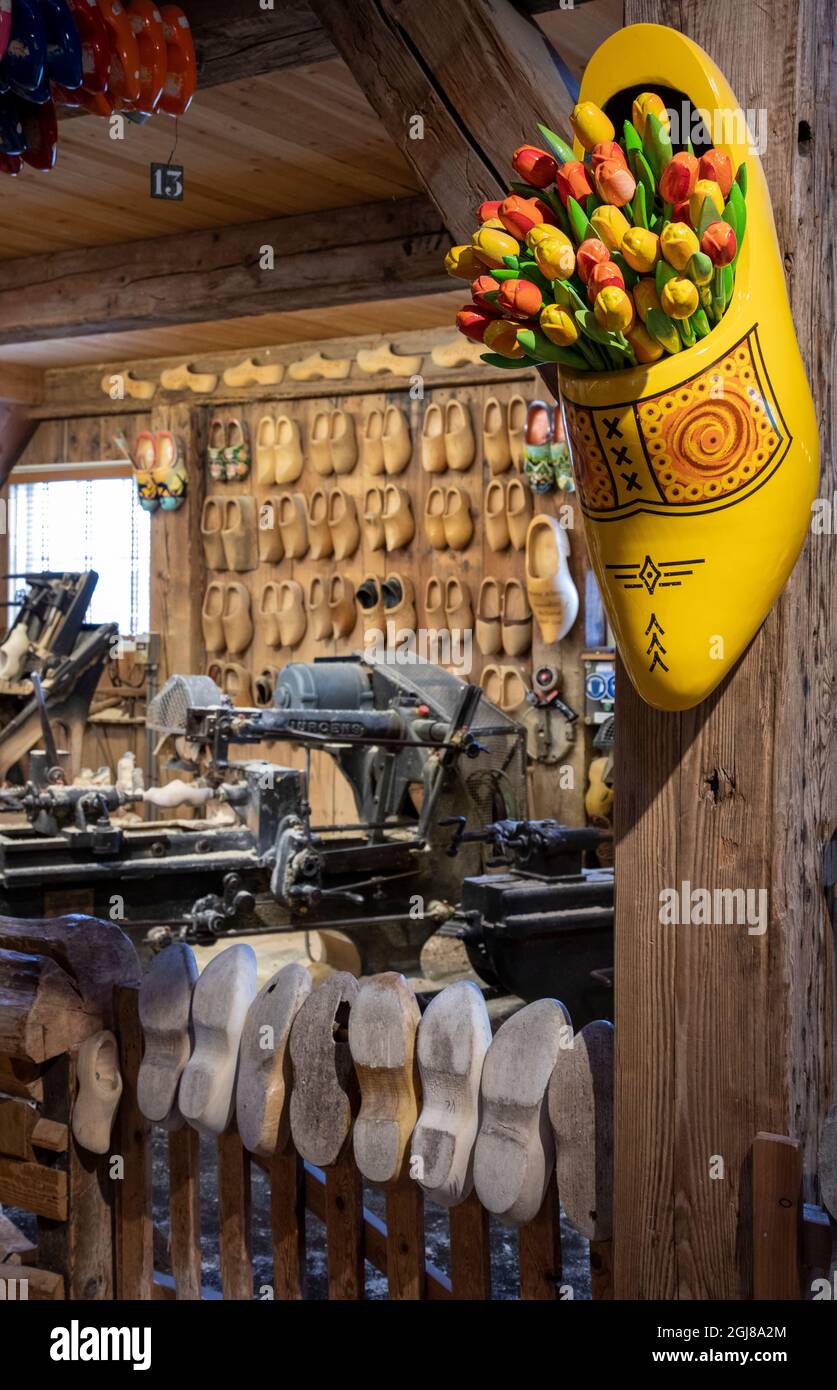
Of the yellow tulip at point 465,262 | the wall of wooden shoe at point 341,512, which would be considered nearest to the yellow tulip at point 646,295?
the yellow tulip at point 465,262

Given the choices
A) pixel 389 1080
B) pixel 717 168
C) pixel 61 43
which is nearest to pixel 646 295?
pixel 717 168

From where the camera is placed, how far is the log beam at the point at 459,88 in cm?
191

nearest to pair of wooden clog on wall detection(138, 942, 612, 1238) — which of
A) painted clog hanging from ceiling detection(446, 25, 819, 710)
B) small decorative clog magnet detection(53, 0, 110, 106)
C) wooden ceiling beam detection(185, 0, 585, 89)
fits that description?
painted clog hanging from ceiling detection(446, 25, 819, 710)

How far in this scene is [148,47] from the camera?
2.76m

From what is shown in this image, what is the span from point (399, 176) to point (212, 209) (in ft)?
2.82

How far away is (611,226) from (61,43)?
1.53 metres

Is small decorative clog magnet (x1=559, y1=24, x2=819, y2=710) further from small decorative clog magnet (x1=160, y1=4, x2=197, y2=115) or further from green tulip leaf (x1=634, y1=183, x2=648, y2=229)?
small decorative clog magnet (x1=160, y1=4, x2=197, y2=115)

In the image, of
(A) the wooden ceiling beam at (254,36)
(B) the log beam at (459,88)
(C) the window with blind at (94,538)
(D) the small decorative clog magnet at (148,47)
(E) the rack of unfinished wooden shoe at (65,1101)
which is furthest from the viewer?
(C) the window with blind at (94,538)

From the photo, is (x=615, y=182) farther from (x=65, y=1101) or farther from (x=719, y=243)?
(x=65, y=1101)

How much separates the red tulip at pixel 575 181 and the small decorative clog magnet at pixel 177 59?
64.7 inches

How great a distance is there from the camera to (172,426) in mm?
8633

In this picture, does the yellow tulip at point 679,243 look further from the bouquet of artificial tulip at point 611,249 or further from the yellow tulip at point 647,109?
the yellow tulip at point 647,109

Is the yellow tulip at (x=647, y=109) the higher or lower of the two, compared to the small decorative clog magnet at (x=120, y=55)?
lower
